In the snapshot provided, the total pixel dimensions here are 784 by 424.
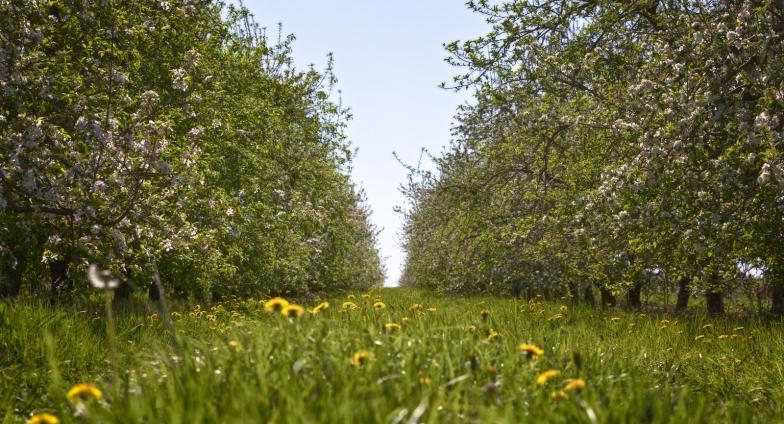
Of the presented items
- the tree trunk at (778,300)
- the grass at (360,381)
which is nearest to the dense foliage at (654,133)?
the tree trunk at (778,300)

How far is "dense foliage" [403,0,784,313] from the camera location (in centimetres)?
748

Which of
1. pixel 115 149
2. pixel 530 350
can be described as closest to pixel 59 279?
pixel 115 149

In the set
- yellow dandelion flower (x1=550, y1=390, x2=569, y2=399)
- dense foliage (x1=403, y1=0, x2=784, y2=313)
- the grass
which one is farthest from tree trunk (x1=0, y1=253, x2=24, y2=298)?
yellow dandelion flower (x1=550, y1=390, x2=569, y2=399)

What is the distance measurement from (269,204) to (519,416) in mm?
14790

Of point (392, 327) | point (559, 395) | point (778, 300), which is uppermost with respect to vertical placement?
point (778, 300)

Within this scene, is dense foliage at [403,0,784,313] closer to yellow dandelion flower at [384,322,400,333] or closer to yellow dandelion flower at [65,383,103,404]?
yellow dandelion flower at [384,322,400,333]

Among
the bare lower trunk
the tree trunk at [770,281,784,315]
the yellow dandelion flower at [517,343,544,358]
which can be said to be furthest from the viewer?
the tree trunk at [770,281,784,315]

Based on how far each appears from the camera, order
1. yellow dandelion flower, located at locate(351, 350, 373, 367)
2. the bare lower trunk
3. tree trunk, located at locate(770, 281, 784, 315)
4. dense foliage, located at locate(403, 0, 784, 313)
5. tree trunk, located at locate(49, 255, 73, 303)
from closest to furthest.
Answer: yellow dandelion flower, located at locate(351, 350, 373, 367) → dense foliage, located at locate(403, 0, 784, 313) → the bare lower trunk → tree trunk, located at locate(49, 255, 73, 303) → tree trunk, located at locate(770, 281, 784, 315)

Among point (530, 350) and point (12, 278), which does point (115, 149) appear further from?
point (530, 350)

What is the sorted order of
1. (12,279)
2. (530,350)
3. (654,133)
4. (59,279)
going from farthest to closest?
(59,279)
(12,279)
(654,133)
(530,350)

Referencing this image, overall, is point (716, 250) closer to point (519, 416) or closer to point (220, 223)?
point (519, 416)

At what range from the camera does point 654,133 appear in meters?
8.01

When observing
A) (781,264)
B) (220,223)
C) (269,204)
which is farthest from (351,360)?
(269,204)

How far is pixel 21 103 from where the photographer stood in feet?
26.9
